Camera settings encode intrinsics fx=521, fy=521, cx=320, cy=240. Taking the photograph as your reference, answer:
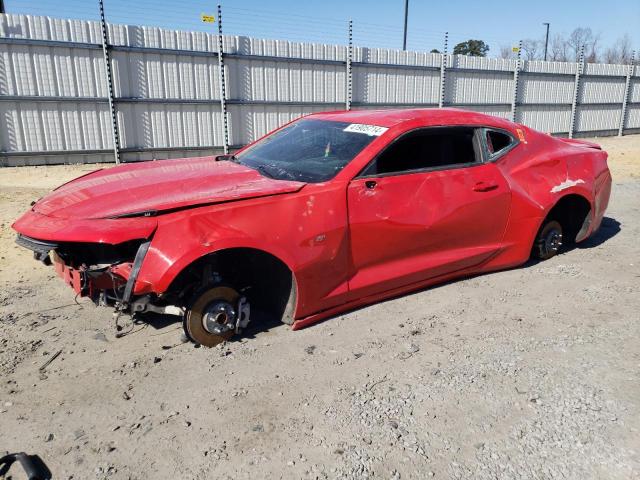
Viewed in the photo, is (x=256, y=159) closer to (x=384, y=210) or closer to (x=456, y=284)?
(x=384, y=210)

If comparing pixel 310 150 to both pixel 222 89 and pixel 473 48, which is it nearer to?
pixel 222 89

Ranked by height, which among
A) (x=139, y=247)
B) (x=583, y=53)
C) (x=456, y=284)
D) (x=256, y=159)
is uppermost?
(x=583, y=53)

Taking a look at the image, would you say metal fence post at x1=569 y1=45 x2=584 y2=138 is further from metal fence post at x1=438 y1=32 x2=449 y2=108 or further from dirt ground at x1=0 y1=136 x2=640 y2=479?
dirt ground at x1=0 y1=136 x2=640 y2=479

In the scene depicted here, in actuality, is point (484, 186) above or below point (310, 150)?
below

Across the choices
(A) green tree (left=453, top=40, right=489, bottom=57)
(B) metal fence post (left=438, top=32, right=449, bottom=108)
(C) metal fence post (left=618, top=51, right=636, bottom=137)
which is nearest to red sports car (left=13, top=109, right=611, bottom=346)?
(B) metal fence post (left=438, top=32, right=449, bottom=108)

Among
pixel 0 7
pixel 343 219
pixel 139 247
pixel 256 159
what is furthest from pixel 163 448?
pixel 0 7

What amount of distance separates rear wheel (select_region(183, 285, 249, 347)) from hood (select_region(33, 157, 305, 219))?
0.61 metres

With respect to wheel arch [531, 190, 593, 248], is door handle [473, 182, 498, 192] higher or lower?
higher

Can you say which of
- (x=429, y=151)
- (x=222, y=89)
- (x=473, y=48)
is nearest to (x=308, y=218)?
(x=429, y=151)

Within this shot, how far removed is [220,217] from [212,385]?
1.01 metres

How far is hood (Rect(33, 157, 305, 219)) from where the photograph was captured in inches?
126

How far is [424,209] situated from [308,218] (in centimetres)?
105

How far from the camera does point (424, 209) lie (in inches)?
160

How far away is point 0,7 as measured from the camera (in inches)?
453
